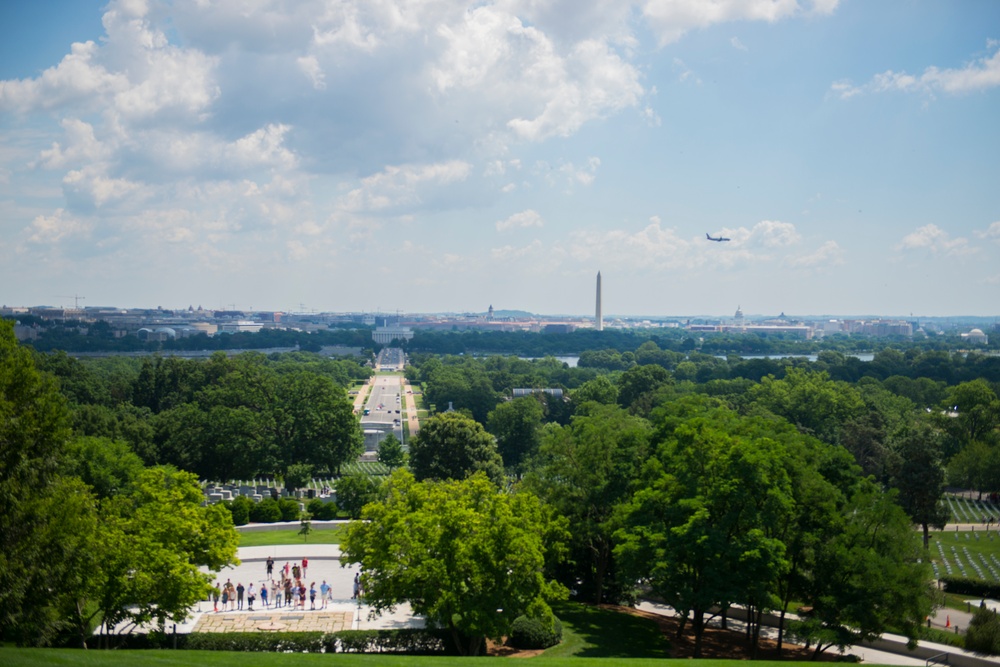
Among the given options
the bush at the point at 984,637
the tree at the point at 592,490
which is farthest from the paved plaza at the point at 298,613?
the bush at the point at 984,637

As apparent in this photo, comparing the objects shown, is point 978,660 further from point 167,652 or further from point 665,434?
point 167,652

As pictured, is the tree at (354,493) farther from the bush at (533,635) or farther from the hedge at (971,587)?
the hedge at (971,587)

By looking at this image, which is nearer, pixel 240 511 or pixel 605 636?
pixel 605 636

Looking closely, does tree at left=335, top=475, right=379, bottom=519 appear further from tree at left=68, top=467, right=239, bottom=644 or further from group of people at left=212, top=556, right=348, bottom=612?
tree at left=68, top=467, right=239, bottom=644

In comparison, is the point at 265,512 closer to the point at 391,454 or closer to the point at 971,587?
the point at 391,454

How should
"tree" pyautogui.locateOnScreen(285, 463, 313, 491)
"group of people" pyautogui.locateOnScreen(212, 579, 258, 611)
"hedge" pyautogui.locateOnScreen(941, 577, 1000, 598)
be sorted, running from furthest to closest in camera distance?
1. "tree" pyautogui.locateOnScreen(285, 463, 313, 491)
2. "hedge" pyautogui.locateOnScreen(941, 577, 1000, 598)
3. "group of people" pyautogui.locateOnScreen(212, 579, 258, 611)

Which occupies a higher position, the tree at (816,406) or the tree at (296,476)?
the tree at (816,406)

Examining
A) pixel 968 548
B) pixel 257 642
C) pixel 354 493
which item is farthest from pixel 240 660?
pixel 968 548

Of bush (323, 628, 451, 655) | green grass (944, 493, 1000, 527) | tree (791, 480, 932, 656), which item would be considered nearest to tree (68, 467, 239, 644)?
bush (323, 628, 451, 655)
